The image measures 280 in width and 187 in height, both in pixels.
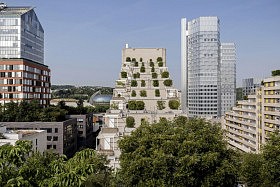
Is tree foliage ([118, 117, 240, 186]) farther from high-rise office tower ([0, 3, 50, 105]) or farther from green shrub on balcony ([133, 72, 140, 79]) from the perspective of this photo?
high-rise office tower ([0, 3, 50, 105])

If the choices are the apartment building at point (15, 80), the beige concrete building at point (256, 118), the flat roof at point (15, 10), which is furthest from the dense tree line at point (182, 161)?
the flat roof at point (15, 10)

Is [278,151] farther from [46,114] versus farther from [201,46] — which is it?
[201,46]

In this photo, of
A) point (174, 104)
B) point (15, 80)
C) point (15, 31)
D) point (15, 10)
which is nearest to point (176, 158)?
point (174, 104)

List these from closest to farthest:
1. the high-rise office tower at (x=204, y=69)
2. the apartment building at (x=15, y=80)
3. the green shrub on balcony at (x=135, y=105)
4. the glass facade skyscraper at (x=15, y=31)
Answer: the green shrub on balcony at (x=135, y=105) < the apartment building at (x=15, y=80) < the glass facade skyscraper at (x=15, y=31) < the high-rise office tower at (x=204, y=69)

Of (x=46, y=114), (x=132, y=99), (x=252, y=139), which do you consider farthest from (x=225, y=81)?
(x=132, y=99)

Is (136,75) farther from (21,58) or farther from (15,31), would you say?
(15,31)

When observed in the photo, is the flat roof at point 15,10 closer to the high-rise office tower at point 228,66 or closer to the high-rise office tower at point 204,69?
the high-rise office tower at point 204,69

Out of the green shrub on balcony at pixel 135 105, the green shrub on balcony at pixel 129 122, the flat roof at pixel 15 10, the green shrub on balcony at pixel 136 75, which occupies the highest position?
the flat roof at pixel 15 10
